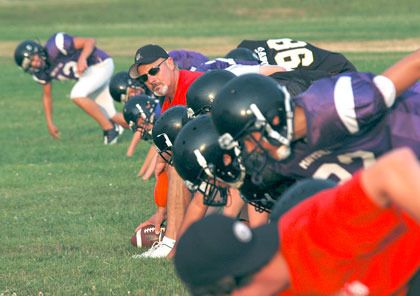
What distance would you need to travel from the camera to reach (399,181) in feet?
11.3

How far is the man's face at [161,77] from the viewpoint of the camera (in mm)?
9102

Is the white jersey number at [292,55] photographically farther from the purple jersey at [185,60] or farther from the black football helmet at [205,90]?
the black football helmet at [205,90]

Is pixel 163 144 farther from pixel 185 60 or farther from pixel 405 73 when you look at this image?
pixel 405 73

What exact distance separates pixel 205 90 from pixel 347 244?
12.4ft

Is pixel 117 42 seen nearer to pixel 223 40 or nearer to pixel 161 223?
pixel 223 40

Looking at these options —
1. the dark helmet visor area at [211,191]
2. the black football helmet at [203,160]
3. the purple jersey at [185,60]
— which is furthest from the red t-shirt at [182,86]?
the dark helmet visor area at [211,191]

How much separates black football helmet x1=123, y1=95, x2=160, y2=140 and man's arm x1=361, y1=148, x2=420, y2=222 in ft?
24.7

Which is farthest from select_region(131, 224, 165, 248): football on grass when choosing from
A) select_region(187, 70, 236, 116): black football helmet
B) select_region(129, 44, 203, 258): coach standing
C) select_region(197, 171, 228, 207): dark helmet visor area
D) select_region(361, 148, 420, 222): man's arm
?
select_region(361, 148, 420, 222): man's arm

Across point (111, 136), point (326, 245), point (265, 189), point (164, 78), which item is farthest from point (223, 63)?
point (111, 136)

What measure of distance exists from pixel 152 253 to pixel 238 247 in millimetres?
4808

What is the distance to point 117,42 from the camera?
120 feet

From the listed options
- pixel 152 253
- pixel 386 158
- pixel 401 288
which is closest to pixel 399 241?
pixel 401 288

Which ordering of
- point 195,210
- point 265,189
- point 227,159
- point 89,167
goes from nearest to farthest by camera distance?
1. point 265,189
2. point 227,159
3. point 195,210
4. point 89,167

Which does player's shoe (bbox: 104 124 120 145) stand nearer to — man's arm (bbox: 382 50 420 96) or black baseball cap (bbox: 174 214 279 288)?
man's arm (bbox: 382 50 420 96)
